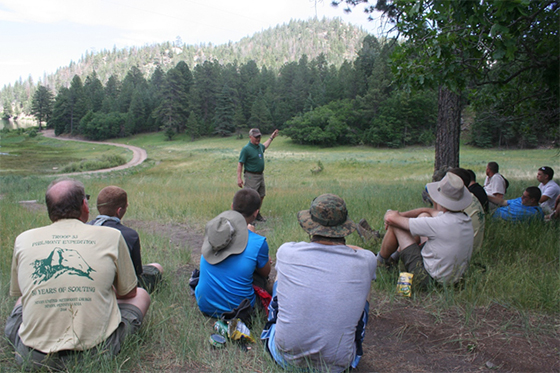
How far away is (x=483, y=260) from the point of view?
4652 mm

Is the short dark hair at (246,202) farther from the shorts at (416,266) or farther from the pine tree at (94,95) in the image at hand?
the pine tree at (94,95)

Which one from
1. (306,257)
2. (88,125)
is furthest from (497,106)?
(88,125)

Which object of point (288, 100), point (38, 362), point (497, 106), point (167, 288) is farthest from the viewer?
point (288, 100)

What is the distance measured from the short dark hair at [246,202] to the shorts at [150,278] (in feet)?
3.69

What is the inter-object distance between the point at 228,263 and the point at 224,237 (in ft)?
0.84

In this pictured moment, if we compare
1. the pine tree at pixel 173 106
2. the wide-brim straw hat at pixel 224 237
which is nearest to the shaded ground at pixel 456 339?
the wide-brim straw hat at pixel 224 237

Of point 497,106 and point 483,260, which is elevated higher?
point 497,106

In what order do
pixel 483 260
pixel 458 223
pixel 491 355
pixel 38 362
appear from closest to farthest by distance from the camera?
pixel 38 362
pixel 491 355
pixel 458 223
pixel 483 260

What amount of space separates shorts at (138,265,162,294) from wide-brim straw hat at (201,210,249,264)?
39.2 inches

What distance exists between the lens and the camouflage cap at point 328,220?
8.23 feet

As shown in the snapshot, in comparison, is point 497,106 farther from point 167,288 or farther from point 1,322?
point 1,322

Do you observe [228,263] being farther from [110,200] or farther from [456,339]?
[456,339]

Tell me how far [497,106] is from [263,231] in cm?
645

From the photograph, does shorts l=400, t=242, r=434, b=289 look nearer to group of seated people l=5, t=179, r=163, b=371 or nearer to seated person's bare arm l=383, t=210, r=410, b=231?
seated person's bare arm l=383, t=210, r=410, b=231
